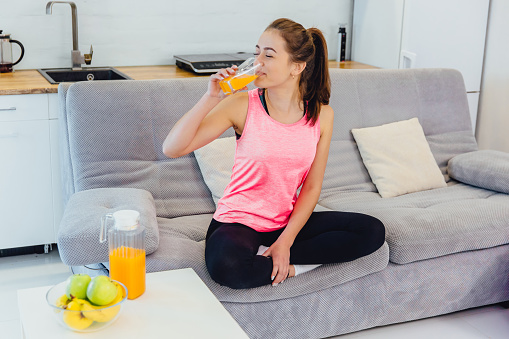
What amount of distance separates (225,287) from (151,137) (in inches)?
31.1

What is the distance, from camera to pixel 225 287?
2.03 m

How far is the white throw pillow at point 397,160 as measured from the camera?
2.80 m

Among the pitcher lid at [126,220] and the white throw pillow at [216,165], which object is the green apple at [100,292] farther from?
the white throw pillow at [216,165]

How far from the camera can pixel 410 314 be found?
94.0 inches

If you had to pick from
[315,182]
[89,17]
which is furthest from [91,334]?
[89,17]

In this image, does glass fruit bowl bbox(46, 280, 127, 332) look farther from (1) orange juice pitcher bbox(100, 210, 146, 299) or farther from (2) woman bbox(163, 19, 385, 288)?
(2) woman bbox(163, 19, 385, 288)

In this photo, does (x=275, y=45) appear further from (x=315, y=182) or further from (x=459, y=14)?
(x=459, y=14)

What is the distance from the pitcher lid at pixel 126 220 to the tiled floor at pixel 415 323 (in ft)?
3.44

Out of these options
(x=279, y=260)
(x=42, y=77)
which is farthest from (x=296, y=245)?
(x=42, y=77)

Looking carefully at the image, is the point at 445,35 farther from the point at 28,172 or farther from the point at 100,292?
the point at 100,292

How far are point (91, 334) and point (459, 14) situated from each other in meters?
2.96

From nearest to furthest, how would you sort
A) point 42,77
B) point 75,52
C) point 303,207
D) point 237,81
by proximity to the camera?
point 237,81
point 303,207
point 42,77
point 75,52

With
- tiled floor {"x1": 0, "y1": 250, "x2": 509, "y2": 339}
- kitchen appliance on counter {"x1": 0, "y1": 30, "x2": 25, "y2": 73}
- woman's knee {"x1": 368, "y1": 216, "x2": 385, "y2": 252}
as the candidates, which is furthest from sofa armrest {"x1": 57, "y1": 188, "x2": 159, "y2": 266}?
kitchen appliance on counter {"x1": 0, "y1": 30, "x2": 25, "y2": 73}

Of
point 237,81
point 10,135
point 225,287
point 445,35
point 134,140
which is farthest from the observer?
point 445,35
